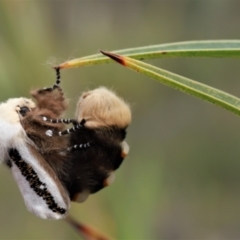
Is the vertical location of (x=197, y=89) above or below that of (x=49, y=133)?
above

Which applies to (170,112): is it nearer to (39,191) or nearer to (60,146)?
(60,146)

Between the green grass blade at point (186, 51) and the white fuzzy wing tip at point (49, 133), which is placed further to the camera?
the white fuzzy wing tip at point (49, 133)

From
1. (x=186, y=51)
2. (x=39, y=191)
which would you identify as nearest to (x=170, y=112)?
(x=39, y=191)

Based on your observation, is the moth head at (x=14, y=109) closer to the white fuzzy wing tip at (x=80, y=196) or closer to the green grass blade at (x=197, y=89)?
the white fuzzy wing tip at (x=80, y=196)

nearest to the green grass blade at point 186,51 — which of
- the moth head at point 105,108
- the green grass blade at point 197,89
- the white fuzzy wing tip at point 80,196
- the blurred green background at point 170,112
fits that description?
the green grass blade at point 197,89

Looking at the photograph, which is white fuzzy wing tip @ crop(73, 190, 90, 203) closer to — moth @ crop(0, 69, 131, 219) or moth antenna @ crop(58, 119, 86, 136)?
moth @ crop(0, 69, 131, 219)

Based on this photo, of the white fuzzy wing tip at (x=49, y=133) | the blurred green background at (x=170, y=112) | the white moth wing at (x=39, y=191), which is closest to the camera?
the white moth wing at (x=39, y=191)

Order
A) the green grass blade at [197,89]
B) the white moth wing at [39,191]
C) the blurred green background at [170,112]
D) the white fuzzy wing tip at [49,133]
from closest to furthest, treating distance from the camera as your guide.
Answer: the green grass blade at [197,89], the white moth wing at [39,191], the white fuzzy wing tip at [49,133], the blurred green background at [170,112]
